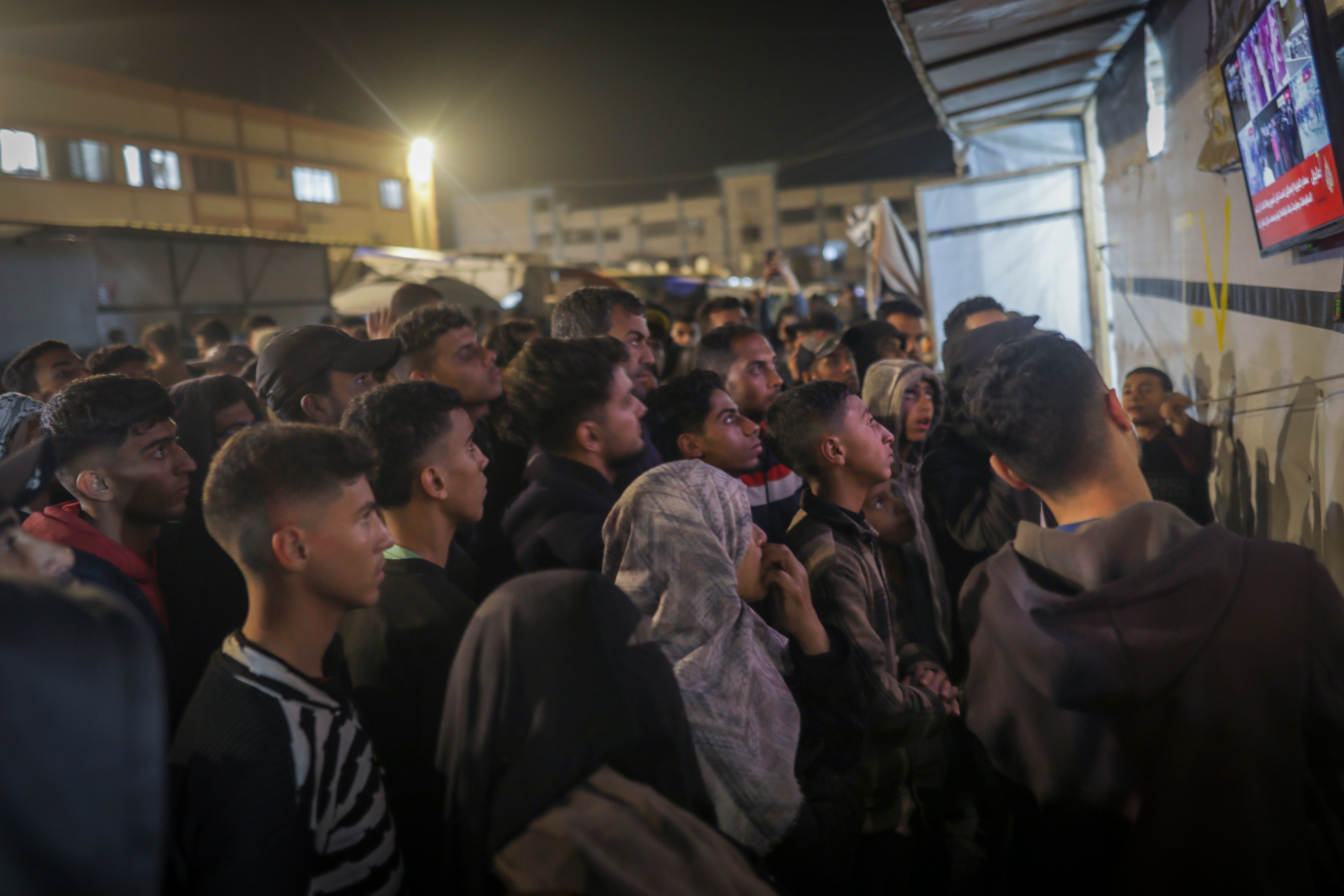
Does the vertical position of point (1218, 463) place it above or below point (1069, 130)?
below

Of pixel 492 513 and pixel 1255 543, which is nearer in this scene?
pixel 1255 543

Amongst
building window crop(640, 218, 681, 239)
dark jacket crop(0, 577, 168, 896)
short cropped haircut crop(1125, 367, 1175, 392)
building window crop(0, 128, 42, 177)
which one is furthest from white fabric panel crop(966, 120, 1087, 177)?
building window crop(640, 218, 681, 239)

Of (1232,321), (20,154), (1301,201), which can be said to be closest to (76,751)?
(1301,201)

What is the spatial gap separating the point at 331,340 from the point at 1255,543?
329cm

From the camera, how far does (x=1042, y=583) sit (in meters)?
1.87

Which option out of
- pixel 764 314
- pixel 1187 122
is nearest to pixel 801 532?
pixel 1187 122

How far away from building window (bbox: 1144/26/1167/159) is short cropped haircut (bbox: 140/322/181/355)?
26.2 ft

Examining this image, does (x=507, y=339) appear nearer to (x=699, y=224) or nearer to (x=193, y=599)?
(x=193, y=599)

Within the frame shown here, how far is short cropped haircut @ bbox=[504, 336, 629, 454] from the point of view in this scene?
297 cm

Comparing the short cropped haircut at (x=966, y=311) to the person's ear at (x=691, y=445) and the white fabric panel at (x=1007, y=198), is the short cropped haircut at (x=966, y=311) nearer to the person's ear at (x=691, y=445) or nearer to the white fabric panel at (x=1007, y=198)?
the person's ear at (x=691, y=445)

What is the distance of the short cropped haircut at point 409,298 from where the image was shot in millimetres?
5801

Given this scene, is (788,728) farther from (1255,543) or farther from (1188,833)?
(1255,543)

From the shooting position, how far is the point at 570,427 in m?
2.97

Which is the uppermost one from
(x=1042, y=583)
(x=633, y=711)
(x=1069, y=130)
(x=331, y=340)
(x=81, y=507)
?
(x=1069, y=130)
